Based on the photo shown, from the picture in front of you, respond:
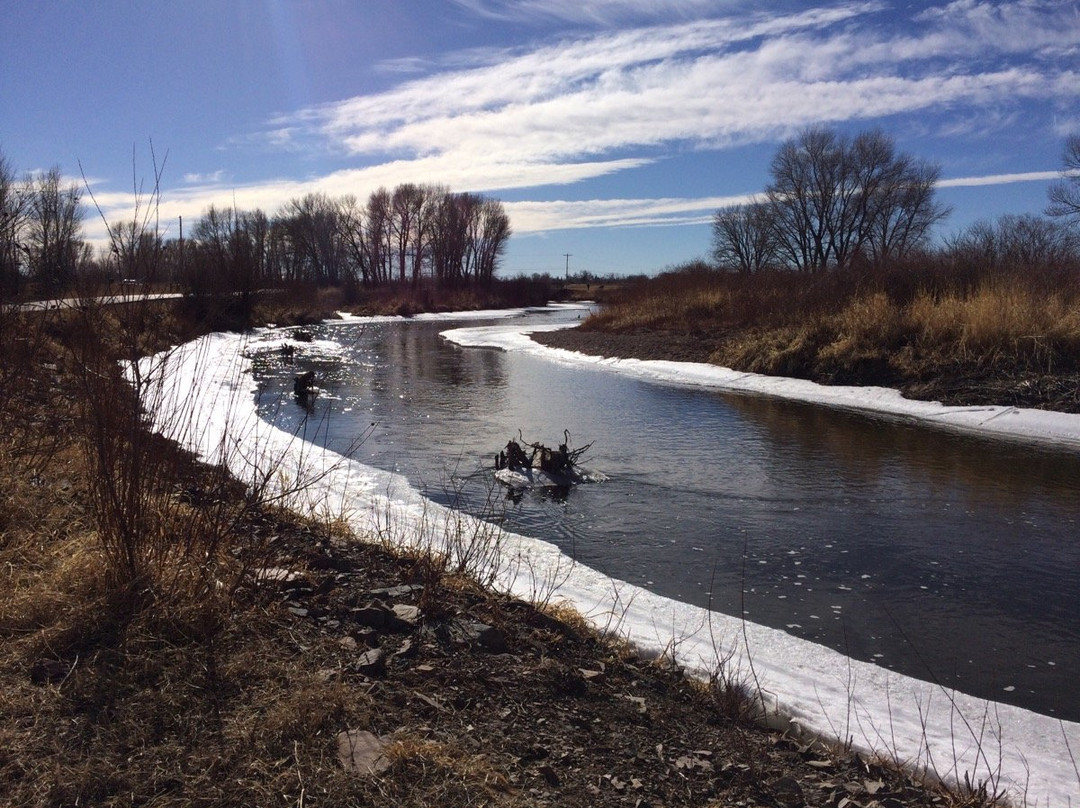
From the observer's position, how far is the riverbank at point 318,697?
255cm

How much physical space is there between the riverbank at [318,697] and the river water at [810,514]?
56.0 inches

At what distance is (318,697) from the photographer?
292cm

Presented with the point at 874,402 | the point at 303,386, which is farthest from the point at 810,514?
the point at 303,386

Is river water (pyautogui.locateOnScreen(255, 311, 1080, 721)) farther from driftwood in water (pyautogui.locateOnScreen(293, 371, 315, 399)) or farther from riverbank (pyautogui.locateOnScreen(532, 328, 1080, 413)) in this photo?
riverbank (pyautogui.locateOnScreen(532, 328, 1080, 413))

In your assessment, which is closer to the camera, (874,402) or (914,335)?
(874,402)

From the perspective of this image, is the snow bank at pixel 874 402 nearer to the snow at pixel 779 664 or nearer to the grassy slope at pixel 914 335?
the grassy slope at pixel 914 335

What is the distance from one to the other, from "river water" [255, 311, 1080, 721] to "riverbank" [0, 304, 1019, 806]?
1423mm

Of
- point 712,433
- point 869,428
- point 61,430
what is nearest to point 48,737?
point 61,430

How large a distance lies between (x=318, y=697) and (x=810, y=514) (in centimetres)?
588

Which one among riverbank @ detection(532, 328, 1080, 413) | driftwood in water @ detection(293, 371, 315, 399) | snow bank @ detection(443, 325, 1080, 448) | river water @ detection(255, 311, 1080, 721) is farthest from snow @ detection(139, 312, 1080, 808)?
riverbank @ detection(532, 328, 1080, 413)

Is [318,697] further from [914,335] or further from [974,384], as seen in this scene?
[914,335]

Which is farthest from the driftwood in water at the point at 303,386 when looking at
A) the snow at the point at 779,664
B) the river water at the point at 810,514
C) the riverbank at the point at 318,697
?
the riverbank at the point at 318,697

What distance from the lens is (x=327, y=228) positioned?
8419 centimetres

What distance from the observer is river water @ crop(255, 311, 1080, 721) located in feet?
16.4
